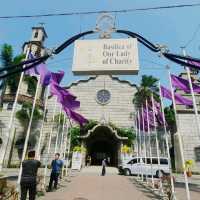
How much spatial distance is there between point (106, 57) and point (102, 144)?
1139 inches

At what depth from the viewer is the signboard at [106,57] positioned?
7.88 meters

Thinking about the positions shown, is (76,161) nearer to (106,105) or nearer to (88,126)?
(88,126)

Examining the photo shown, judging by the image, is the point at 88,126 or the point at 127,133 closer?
the point at 127,133

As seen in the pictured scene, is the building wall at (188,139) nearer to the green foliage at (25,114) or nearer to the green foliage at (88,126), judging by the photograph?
the green foliage at (88,126)

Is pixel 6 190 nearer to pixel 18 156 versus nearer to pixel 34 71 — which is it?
pixel 34 71

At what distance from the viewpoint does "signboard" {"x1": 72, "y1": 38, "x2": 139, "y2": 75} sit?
788 cm

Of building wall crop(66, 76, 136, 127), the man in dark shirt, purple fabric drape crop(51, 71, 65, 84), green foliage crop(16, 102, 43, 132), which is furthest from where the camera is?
building wall crop(66, 76, 136, 127)

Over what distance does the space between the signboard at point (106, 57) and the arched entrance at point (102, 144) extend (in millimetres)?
23285

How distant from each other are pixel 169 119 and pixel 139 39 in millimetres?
25035

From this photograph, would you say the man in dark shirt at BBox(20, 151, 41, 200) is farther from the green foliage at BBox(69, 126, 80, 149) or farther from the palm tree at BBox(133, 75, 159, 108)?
the palm tree at BBox(133, 75, 159, 108)

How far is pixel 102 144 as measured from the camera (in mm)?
35906

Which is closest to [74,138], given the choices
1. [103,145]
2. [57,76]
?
[103,145]

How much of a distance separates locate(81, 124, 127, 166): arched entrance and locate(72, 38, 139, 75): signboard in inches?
917

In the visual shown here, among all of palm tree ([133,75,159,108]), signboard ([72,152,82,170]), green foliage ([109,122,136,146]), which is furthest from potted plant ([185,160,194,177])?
signboard ([72,152,82,170])
